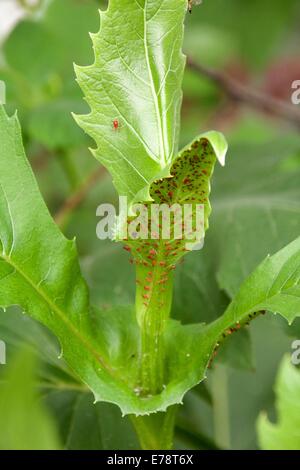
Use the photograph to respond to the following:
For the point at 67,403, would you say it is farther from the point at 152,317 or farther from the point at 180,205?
the point at 180,205

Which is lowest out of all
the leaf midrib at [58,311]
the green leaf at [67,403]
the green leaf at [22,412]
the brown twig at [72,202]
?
the green leaf at [67,403]

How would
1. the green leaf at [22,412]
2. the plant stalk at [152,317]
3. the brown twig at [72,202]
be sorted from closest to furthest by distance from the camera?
the green leaf at [22,412]
the plant stalk at [152,317]
the brown twig at [72,202]

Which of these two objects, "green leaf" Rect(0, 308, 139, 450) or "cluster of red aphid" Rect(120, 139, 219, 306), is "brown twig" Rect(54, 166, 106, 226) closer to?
"green leaf" Rect(0, 308, 139, 450)

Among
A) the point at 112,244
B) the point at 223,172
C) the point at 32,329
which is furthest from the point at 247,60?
the point at 32,329

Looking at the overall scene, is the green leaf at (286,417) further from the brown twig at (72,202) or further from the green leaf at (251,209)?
the brown twig at (72,202)

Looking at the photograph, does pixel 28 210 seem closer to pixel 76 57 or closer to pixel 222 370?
pixel 222 370

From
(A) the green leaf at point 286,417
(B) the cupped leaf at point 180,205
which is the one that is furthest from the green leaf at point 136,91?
(A) the green leaf at point 286,417

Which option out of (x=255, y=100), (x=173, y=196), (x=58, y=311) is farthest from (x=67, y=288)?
(x=255, y=100)
